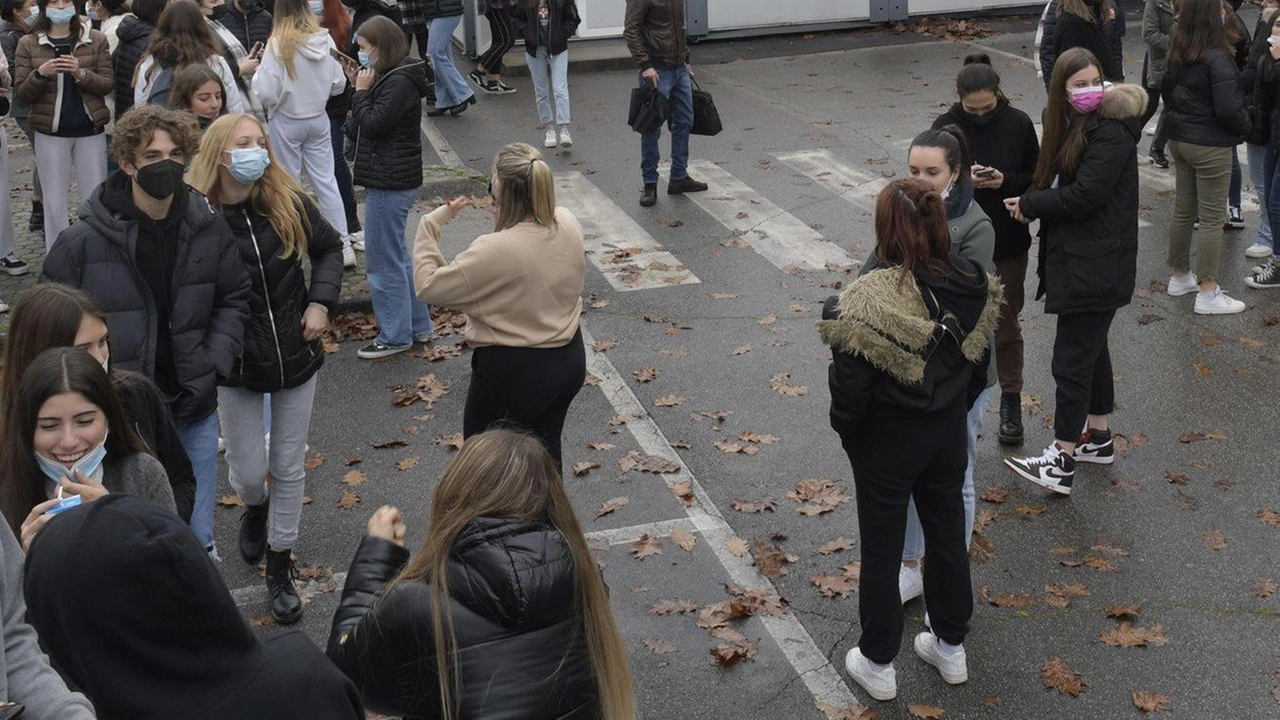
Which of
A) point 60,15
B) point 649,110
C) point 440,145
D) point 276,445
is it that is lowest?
point 440,145

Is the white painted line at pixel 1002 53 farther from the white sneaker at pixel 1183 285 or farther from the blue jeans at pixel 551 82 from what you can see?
the white sneaker at pixel 1183 285

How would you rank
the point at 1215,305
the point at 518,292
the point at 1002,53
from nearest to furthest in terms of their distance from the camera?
the point at 518,292 < the point at 1215,305 < the point at 1002,53

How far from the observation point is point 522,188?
5.52 meters

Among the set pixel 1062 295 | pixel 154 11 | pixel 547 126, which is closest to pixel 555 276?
pixel 1062 295

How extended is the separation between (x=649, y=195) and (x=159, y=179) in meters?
6.89

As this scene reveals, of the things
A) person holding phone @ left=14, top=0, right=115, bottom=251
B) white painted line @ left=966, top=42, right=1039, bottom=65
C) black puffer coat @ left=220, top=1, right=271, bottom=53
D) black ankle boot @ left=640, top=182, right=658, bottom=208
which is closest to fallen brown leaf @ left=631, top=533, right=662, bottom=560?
person holding phone @ left=14, top=0, right=115, bottom=251

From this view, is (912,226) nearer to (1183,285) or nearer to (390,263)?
(390,263)

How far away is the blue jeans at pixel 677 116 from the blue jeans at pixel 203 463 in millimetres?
6660

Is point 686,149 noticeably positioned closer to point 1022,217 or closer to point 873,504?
point 1022,217

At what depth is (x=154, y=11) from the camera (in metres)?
9.62

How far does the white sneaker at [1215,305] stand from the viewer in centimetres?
911

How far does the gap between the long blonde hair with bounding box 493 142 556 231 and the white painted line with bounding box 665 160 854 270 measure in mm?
4912

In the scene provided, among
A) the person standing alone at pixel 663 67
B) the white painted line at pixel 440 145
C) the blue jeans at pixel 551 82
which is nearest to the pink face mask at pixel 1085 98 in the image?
the person standing alone at pixel 663 67

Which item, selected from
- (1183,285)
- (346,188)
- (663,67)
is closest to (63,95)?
(346,188)
